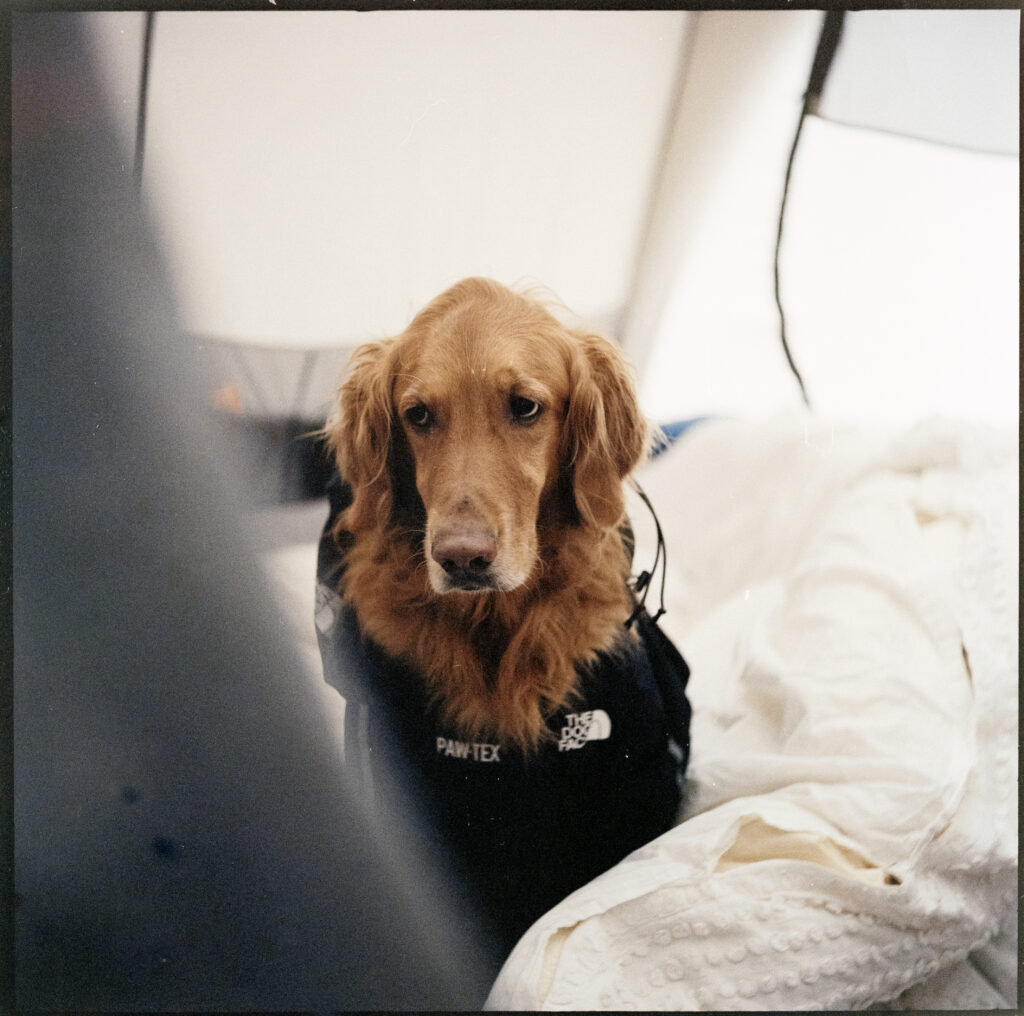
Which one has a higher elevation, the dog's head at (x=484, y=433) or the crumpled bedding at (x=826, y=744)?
the dog's head at (x=484, y=433)

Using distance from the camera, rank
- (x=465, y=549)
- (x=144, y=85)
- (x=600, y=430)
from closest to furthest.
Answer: (x=465, y=549), (x=600, y=430), (x=144, y=85)

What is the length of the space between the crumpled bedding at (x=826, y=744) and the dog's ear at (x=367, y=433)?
394 mm

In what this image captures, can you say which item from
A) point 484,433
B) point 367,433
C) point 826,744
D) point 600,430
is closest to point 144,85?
point 367,433

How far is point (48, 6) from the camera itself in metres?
1.32

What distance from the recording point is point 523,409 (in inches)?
44.8

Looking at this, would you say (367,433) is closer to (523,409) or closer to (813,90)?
(523,409)

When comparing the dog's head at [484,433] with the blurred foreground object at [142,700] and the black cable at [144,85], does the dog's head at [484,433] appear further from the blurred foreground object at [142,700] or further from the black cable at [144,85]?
the black cable at [144,85]

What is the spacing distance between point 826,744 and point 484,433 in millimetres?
688

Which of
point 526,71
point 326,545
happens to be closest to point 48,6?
point 526,71

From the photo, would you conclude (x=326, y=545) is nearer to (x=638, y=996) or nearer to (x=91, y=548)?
(x=91, y=548)

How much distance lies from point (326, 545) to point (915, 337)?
972 millimetres

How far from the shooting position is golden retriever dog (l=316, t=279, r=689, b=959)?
1153 mm

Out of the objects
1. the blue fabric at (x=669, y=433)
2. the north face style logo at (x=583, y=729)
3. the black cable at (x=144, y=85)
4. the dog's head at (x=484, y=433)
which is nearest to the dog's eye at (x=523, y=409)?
the dog's head at (x=484, y=433)

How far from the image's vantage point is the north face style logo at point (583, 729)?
1.20 meters
